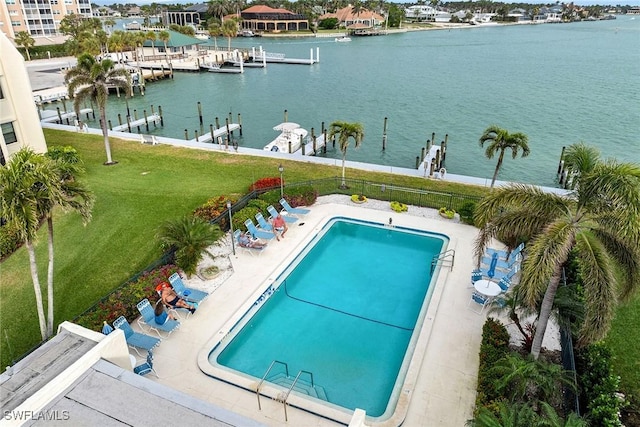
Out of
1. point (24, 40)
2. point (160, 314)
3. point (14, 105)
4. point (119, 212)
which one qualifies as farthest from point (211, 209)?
point (24, 40)

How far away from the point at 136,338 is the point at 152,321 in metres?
0.91

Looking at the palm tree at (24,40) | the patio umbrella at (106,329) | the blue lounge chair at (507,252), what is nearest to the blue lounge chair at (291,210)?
the blue lounge chair at (507,252)

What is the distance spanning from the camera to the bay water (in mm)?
41125

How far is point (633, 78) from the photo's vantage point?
2832 inches

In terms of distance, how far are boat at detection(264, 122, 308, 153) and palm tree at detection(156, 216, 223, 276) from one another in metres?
18.6

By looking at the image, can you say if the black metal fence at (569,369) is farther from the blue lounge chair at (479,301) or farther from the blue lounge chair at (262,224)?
the blue lounge chair at (262,224)

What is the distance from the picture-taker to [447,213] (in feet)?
69.1

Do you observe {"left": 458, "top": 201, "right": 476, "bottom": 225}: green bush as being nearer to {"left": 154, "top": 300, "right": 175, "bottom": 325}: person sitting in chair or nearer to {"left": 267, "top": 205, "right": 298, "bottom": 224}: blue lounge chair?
{"left": 267, "top": 205, "right": 298, "bottom": 224}: blue lounge chair

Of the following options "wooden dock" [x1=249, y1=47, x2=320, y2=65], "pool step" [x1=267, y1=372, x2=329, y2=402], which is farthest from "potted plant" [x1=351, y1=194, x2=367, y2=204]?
"wooden dock" [x1=249, y1=47, x2=320, y2=65]

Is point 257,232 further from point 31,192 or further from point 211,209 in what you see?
point 31,192

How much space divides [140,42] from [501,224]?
243 ft

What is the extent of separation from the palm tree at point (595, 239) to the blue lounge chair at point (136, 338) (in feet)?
33.0

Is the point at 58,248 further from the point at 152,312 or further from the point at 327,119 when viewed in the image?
the point at 327,119

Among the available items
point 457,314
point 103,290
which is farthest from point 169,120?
point 457,314
